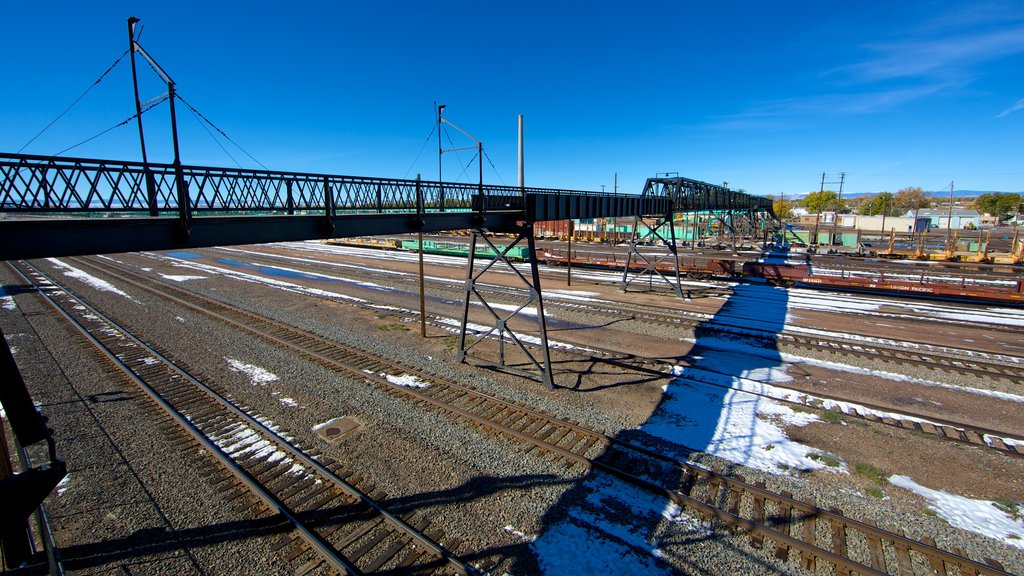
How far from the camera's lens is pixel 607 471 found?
8.45 metres

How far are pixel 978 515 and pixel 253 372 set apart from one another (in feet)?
54.8

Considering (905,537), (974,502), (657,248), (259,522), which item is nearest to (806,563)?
(905,537)

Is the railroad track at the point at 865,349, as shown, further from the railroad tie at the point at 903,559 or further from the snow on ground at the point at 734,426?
the railroad tie at the point at 903,559

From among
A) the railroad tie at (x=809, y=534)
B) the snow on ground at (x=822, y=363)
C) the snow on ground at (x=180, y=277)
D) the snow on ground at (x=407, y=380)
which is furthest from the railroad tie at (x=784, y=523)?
the snow on ground at (x=180, y=277)

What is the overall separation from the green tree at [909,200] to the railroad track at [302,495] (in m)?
168

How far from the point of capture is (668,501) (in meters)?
7.73

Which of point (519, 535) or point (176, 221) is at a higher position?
point (176, 221)

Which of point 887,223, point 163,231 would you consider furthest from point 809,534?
point 887,223

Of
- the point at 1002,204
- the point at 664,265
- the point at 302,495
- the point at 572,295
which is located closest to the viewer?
the point at 302,495

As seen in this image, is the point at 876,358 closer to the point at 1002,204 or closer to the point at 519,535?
the point at 519,535

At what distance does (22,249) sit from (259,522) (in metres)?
5.10

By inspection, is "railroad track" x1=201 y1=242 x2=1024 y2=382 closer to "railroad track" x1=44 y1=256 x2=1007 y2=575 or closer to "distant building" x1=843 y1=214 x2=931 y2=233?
"railroad track" x1=44 y1=256 x2=1007 y2=575

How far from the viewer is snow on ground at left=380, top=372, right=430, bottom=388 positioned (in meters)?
12.3

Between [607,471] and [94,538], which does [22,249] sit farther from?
[607,471]
